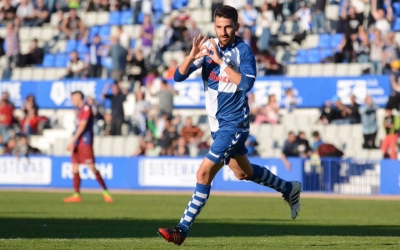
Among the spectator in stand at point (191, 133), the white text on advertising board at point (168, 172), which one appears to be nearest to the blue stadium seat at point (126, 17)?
the spectator in stand at point (191, 133)

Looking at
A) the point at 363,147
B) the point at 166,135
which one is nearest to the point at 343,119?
the point at 363,147

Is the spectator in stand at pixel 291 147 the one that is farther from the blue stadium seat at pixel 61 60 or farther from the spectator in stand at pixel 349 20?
the blue stadium seat at pixel 61 60

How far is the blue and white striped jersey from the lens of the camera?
31.6 feet

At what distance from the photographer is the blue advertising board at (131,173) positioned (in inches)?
962

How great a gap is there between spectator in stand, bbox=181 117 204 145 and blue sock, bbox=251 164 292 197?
49.0 ft

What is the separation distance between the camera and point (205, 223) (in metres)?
13.9

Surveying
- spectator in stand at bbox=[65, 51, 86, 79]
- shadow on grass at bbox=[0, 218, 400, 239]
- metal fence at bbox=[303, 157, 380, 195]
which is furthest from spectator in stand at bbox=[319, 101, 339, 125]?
shadow on grass at bbox=[0, 218, 400, 239]

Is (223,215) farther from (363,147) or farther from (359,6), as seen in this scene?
(359,6)

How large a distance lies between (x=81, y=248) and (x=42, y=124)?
20.7 metres

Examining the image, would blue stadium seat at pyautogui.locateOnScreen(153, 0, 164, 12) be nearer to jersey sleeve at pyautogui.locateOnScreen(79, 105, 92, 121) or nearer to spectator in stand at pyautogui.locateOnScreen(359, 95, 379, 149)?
spectator in stand at pyautogui.locateOnScreen(359, 95, 379, 149)

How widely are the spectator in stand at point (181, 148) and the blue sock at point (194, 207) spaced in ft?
51.7

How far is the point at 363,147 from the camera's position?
80.8 ft

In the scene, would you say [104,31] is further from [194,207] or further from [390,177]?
[194,207]

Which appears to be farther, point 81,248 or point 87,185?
point 87,185
